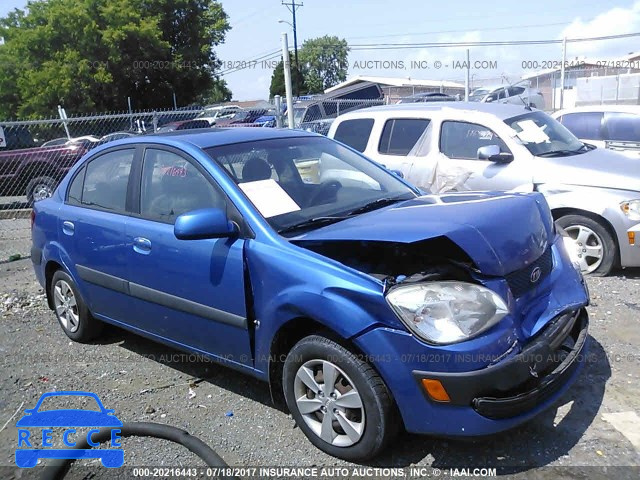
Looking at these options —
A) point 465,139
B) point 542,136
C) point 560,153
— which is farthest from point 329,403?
point 542,136

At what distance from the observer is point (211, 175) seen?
3.51 m

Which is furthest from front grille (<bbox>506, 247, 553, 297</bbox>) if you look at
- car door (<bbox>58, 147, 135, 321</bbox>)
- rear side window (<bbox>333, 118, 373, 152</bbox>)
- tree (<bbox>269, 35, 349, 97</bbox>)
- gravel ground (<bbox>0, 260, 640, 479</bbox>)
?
tree (<bbox>269, 35, 349, 97</bbox>)

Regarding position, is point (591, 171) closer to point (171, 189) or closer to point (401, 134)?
point (401, 134)

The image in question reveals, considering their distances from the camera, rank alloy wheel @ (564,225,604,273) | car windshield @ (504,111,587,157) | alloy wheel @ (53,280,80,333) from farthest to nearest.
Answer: car windshield @ (504,111,587,157) < alloy wheel @ (564,225,604,273) < alloy wheel @ (53,280,80,333)

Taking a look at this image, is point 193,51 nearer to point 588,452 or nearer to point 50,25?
point 50,25

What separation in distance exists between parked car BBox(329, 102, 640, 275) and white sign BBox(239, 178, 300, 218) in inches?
116

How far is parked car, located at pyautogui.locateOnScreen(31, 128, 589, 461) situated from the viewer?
2.66m

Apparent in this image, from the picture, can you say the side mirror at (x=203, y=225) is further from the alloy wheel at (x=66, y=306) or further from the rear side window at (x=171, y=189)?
the alloy wheel at (x=66, y=306)

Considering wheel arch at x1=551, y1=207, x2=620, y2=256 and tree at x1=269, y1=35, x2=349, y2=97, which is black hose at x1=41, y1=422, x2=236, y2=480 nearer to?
wheel arch at x1=551, y1=207, x2=620, y2=256

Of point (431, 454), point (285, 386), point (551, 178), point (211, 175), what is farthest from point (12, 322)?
point (551, 178)

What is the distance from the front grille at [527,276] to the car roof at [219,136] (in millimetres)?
1948

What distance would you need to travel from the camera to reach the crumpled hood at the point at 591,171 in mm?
5430

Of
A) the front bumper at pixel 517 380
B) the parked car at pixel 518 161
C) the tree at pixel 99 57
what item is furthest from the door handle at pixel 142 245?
the tree at pixel 99 57

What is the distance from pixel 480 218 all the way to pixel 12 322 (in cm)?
463
